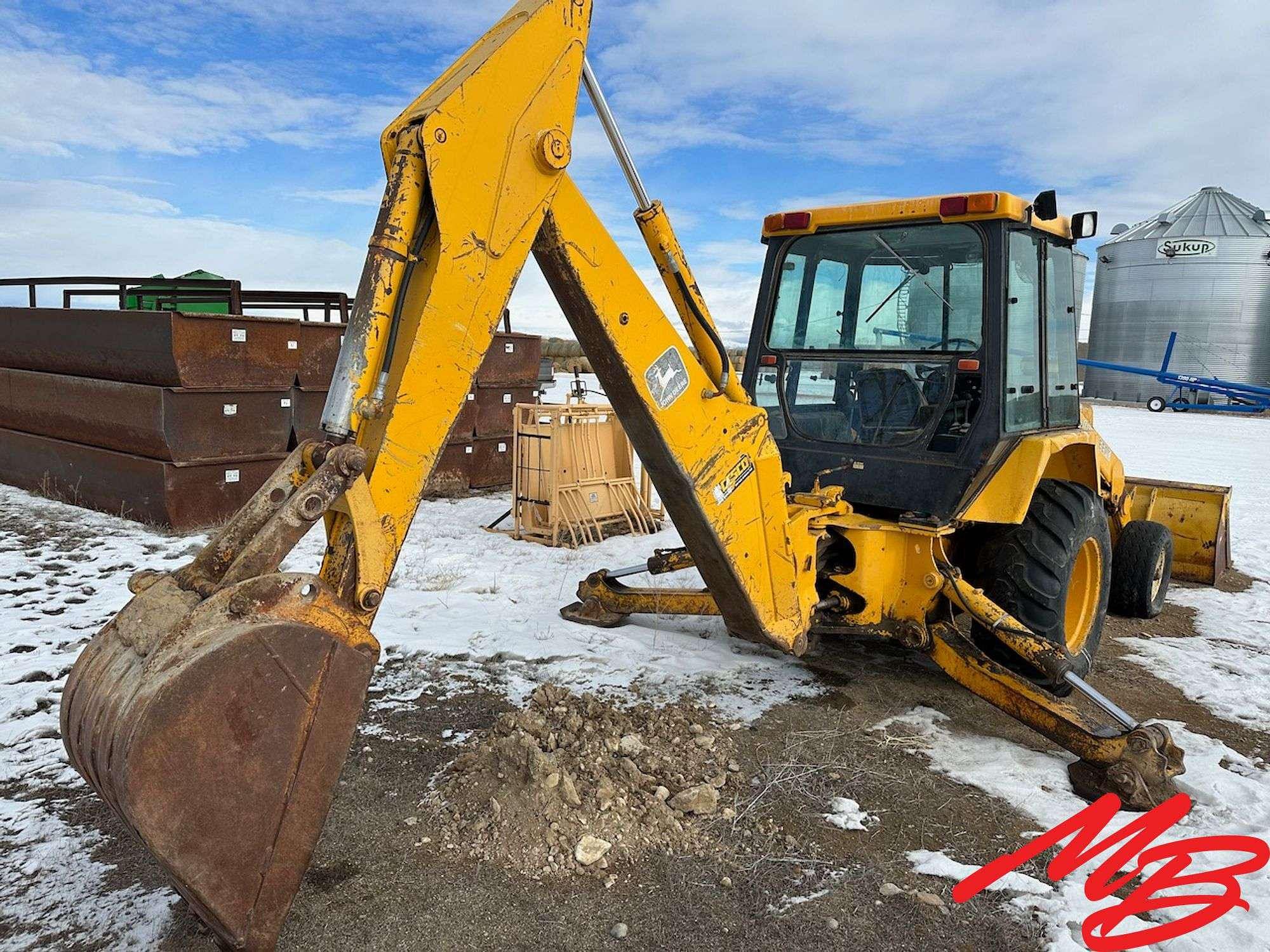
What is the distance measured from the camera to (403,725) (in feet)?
13.7

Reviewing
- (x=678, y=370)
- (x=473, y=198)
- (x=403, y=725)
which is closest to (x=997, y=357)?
(x=678, y=370)

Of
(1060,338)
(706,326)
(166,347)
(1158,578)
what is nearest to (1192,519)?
(1158,578)

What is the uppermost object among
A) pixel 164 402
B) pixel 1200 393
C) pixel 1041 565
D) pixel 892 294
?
pixel 892 294

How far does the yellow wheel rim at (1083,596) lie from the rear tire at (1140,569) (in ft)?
4.59

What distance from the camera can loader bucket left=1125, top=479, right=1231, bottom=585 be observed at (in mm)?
7164

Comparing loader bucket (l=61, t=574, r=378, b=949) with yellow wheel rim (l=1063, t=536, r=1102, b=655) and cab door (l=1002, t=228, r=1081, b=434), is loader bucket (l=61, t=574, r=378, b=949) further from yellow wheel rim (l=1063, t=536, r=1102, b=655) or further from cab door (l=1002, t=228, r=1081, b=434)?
yellow wheel rim (l=1063, t=536, r=1102, b=655)

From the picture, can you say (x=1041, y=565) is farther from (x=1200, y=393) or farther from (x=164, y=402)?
(x=1200, y=393)

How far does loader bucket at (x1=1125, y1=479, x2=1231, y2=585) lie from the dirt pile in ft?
16.5

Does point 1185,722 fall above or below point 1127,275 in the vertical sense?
below

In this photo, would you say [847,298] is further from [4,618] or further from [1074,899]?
[4,618]

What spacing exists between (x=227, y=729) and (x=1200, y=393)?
99.8 ft

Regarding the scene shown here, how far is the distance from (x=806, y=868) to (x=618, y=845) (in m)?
0.65

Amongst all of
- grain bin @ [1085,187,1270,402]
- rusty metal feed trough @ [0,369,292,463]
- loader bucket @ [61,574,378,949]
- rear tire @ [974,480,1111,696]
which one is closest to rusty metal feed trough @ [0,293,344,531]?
rusty metal feed trough @ [0,369,292,463]

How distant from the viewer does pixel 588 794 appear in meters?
3.37
